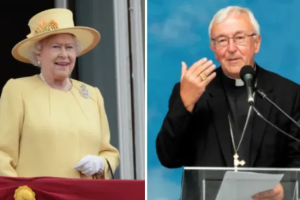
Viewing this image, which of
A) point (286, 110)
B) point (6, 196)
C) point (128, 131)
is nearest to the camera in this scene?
point (286, 110)

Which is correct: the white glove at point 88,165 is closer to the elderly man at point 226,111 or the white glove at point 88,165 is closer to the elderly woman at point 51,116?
the elderly woman at point 51,116

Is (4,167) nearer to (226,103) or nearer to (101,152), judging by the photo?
(101,152)

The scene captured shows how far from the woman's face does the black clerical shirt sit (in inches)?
50.5

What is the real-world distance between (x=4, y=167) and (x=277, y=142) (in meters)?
2.06

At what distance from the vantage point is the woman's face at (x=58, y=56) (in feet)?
25.5

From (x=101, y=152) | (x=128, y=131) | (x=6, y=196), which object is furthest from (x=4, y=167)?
(x=128, y=131)

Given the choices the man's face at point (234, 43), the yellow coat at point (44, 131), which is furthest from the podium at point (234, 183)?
the yellow coat at point (44, 131)

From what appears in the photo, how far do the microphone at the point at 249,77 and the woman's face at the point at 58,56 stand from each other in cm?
148

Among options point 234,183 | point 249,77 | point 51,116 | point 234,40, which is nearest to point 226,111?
point 249,77

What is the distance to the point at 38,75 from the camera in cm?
799

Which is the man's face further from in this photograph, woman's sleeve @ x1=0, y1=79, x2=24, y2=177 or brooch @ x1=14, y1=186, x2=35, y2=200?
brooch @ x1=14, y1=186, x2=35, y2=200

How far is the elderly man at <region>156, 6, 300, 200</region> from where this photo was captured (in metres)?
7.13

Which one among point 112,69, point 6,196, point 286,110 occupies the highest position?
point 112,69

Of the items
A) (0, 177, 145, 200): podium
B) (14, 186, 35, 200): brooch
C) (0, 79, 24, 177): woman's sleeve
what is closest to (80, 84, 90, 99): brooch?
(0, 79, 24, 177): woman's sleeve
